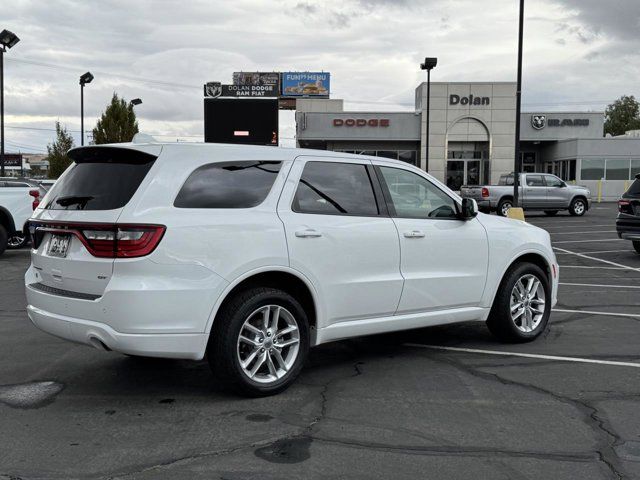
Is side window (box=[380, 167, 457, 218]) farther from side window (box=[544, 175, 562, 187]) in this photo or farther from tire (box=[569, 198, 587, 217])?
tire (box=[569, 198, 587, 217])

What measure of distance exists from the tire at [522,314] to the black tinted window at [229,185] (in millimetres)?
2643

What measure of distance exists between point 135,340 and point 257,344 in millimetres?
868

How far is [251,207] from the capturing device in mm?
4852

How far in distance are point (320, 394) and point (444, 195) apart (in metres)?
2.19

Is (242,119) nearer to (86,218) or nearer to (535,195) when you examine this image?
(535,195)

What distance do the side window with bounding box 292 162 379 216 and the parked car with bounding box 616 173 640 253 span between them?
9.75 meters

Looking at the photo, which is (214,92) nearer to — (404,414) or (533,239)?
(533,239)

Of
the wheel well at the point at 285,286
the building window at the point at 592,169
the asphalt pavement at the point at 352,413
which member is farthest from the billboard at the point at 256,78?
the wheel well at the point at 285,286

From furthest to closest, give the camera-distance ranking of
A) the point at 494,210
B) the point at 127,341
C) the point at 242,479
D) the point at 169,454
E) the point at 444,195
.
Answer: the point at 494,210, the point at 444,195, the point at 127,341, the point at 169,454, the point at 242,479

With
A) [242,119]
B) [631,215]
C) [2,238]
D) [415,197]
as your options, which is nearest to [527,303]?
[415,197]

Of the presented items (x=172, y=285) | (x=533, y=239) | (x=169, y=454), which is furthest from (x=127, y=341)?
(x=533, y=239)

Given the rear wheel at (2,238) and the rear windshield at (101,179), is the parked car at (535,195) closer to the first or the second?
the rear wheel at (2,238)

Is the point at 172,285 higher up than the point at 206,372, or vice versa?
the point at 172,285

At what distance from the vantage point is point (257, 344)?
4.80m
